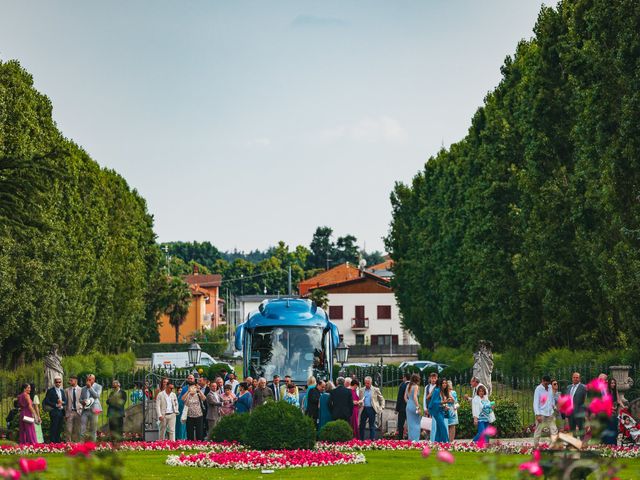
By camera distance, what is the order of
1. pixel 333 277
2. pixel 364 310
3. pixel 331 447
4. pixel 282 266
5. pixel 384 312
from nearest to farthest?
pixel 331 447, pixel 384 312, pixel 364 310, pixel 333 277, pixel 282 266

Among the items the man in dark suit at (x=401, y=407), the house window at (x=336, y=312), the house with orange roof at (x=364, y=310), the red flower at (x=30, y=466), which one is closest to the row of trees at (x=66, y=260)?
the man in dark suit at (x=401, y=407)

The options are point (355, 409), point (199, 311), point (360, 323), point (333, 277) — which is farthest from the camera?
point (199, 311)

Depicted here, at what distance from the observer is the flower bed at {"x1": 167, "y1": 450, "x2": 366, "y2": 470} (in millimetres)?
19516

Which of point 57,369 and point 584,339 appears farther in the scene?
point 584,339

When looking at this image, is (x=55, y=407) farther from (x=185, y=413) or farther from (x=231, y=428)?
(x=231, y=428)

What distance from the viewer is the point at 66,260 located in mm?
52531

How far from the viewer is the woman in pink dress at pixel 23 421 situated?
23.6 metres

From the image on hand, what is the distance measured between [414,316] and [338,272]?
66257 mm

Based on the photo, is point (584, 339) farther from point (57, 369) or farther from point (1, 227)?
point (1, 227)

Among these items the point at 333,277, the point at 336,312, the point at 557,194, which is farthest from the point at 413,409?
the point at 333,277

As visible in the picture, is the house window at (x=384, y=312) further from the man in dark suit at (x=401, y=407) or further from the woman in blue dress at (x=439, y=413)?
the woman in blue dress at (x=439, y=413)

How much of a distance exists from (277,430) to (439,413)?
3695 millimetres

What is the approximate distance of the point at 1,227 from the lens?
1894cm

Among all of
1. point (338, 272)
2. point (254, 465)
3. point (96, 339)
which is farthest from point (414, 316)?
point (338, 272)
